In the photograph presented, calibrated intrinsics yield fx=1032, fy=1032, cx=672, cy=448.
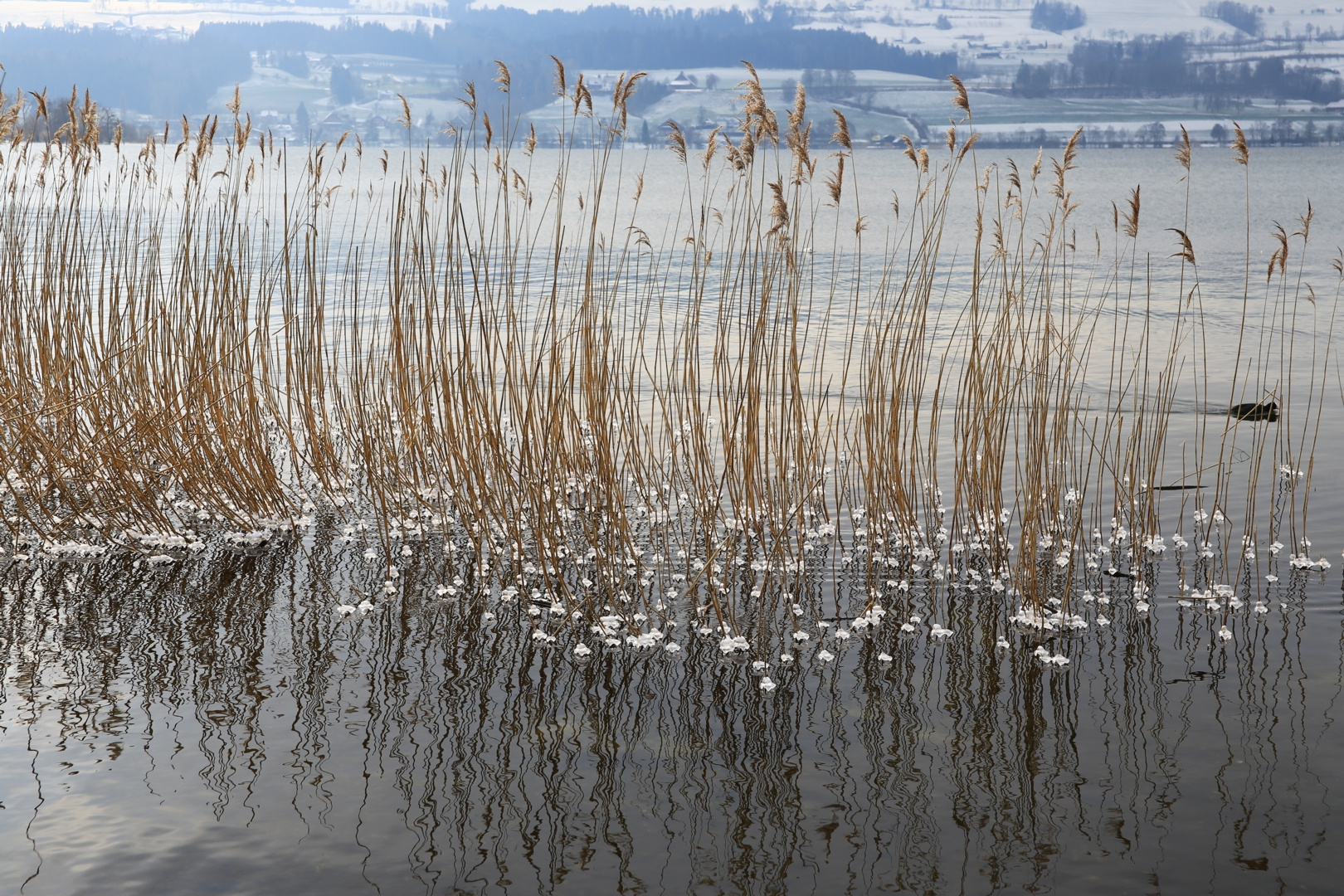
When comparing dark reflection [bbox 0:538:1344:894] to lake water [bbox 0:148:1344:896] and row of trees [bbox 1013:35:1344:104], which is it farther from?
row of trees [bbox 1013:35:1344:104]

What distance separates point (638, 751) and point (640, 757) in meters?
0.02

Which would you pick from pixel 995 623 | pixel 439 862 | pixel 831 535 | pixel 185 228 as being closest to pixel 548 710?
pixel 439 862

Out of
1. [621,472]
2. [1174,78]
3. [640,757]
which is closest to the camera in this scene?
[640,757]

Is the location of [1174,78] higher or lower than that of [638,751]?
higher

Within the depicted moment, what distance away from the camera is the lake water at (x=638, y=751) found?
5.80ft

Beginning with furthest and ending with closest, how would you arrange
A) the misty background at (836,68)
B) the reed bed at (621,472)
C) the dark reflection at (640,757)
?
the misty background at (836,68), the reed bed at (621,472), the dark reflection at (640,757)

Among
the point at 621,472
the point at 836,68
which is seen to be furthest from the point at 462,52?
the point at 621,472

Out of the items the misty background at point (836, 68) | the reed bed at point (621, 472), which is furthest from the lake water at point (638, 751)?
the misty background at point (836, 68)

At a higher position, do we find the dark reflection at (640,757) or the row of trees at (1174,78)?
the row of trees at (1174,78)

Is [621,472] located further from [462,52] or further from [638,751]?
[462,52]

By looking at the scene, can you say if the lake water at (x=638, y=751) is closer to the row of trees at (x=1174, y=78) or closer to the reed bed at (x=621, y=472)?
the reed bed at (x=621, y=472)

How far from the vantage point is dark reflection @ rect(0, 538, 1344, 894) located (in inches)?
69.6

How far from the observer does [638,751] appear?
214cm

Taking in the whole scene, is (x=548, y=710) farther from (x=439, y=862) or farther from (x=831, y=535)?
(x=831, y=535)
